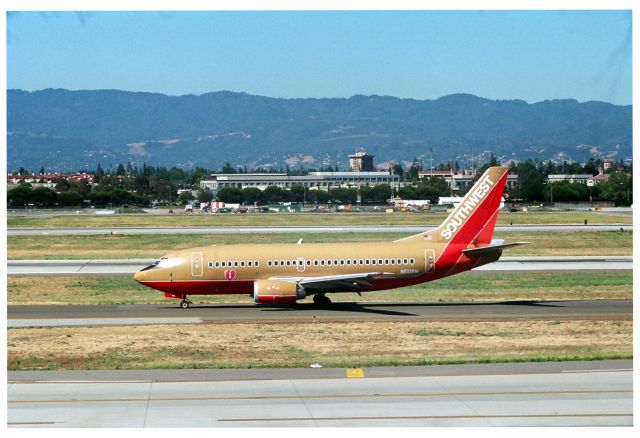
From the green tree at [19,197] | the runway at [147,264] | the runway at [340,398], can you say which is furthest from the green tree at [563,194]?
the runway at [340,398]

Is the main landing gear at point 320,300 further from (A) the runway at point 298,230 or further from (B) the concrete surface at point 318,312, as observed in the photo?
(A) the runway at point 298,230

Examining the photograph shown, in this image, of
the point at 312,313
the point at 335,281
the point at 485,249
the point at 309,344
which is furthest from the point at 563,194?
the point at 309,344

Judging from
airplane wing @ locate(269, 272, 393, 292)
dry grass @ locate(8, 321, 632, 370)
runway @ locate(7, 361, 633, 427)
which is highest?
airplane wing @ locate(269, 272, 393, 292)

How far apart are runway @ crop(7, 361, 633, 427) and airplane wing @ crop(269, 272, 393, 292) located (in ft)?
53.6

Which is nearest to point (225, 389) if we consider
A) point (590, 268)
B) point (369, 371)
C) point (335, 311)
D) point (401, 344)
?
point (369, 371)

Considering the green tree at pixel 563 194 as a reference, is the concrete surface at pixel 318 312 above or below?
below

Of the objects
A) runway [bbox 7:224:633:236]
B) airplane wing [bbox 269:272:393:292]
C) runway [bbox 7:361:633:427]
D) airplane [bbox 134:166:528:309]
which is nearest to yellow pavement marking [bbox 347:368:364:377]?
runway [bbox 7:361:633:427]

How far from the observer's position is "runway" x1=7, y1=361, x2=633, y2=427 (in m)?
23.2

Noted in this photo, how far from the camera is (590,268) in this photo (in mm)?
65500

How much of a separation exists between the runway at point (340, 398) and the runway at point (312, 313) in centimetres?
1263

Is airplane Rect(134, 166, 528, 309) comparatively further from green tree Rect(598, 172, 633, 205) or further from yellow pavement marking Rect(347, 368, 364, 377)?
green tree Rect(598, 172, 633, 205)

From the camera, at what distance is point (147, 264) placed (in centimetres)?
7088

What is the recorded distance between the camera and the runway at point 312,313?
43219 mm
